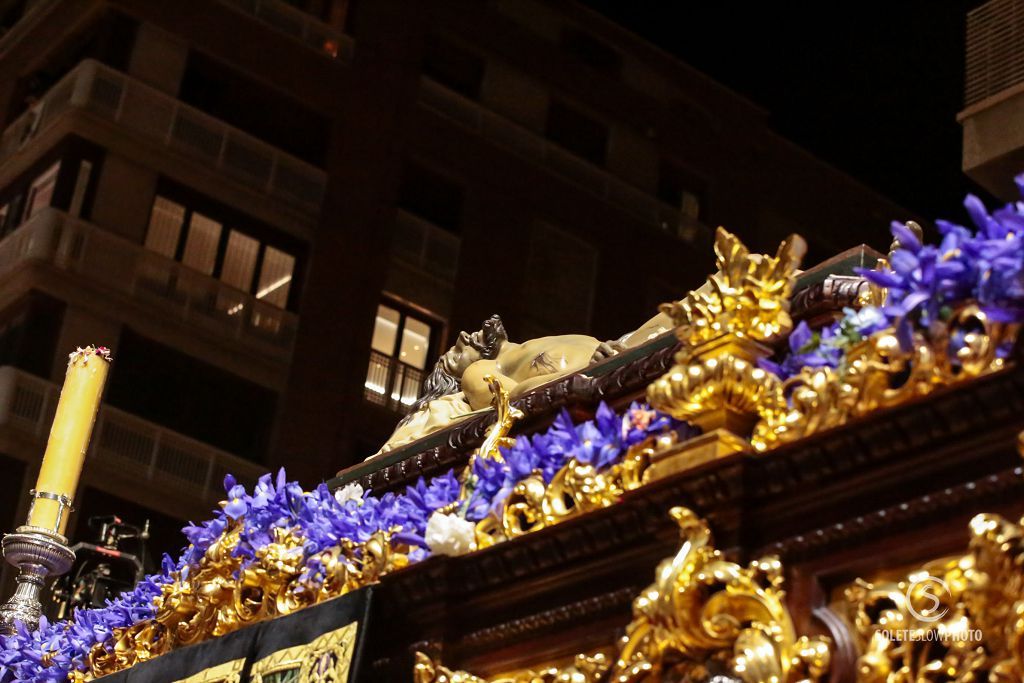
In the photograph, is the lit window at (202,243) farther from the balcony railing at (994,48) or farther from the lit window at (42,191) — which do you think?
the balcony railing at (994,48)

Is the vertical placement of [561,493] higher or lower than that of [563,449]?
lower

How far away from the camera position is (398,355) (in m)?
22.4

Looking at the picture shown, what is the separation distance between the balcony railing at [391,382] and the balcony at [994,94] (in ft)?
38.3

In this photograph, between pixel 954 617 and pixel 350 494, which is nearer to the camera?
pixel 954 617

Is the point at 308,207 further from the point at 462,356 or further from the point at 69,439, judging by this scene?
the point at 462,356

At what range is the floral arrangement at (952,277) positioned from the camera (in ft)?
11.4

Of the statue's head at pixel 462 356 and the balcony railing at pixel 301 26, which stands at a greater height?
the balcony railing at pixel 301 26

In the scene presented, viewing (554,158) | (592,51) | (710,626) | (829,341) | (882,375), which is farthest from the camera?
(592,51)

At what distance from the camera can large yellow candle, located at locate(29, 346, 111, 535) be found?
641 centimetres

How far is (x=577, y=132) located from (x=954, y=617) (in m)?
21.9

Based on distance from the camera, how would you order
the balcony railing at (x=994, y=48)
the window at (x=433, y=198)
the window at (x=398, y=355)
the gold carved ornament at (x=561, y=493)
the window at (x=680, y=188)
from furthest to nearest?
the window at (x=680, y=188) < the window at (x=433, y=198) < the window at (x=398, y=355) < the balcony railing at (x=994, y=48) < the gold carved ornament at (x=561, y=493)

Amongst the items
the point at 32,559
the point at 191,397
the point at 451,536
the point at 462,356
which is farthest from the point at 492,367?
the point at 191,397

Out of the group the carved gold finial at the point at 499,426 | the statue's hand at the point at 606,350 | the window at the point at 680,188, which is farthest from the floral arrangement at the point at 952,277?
the window at the point at 680,188

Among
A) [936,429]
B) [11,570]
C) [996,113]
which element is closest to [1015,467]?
[936,429]
